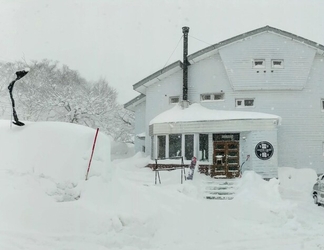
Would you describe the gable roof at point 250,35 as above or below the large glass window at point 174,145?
above

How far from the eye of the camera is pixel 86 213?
374cm

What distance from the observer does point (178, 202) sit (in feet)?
20.5

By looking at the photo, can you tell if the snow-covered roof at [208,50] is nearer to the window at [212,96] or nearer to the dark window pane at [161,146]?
the window at [212,96]

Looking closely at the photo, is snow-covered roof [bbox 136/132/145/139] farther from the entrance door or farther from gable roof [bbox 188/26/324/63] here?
gable roof [bbox 188/26/324/63]

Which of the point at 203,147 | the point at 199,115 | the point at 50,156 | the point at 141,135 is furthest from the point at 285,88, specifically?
the point at 50,156

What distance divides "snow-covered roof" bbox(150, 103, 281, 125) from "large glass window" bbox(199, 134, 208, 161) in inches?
24.9

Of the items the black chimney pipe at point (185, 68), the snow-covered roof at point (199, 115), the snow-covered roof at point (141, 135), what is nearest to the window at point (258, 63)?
the snow-covered roof at point (199, 115)

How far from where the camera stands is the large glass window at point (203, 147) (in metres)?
11.2

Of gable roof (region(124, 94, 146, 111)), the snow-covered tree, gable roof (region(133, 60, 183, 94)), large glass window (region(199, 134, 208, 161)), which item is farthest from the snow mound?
gable roof (region(124, 94, 146, 111))

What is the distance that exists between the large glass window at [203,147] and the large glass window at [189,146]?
0.30 m

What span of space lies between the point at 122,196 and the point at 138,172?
6181 mm

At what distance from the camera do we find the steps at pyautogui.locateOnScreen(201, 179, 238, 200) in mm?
8164

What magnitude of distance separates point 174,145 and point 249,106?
122 inches

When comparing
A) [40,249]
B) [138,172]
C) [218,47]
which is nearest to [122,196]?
[40,249]
